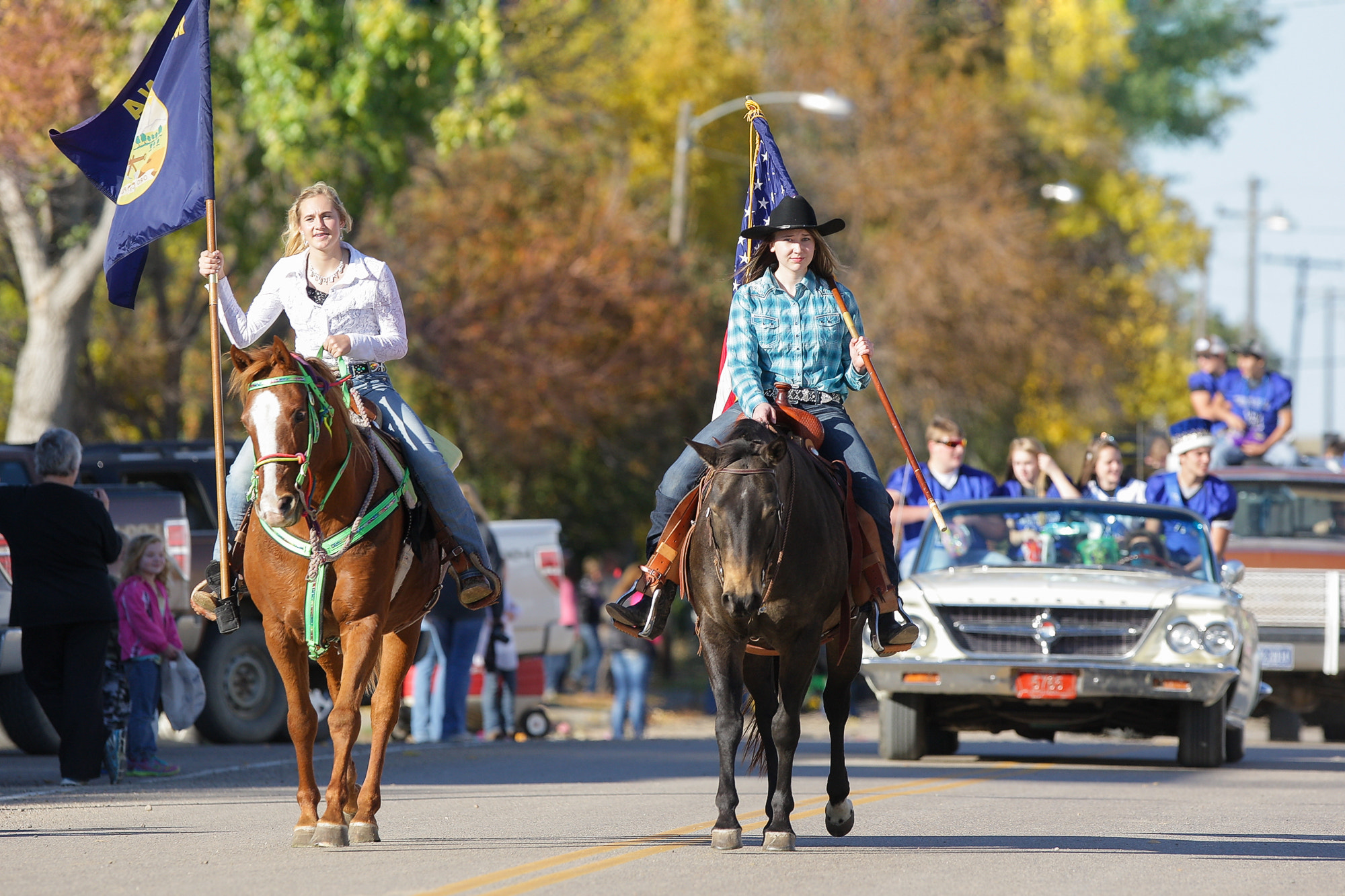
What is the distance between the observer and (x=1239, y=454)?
20359 millimetres

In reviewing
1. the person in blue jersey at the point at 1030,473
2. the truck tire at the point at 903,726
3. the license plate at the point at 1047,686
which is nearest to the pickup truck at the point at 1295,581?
the person in blue jersey at the point at 1030,473

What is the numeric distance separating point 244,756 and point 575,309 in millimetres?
19116

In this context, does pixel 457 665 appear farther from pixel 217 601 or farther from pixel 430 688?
pixel 217 601

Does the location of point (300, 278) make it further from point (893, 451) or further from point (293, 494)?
point (893, 451)

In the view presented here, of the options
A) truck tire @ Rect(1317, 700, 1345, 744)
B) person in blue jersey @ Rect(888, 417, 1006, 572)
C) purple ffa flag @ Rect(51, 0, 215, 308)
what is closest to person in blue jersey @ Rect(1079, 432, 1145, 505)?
person in blue jersey @ Rect(888, 417, 1006, 572)

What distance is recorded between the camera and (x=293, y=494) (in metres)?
8.18

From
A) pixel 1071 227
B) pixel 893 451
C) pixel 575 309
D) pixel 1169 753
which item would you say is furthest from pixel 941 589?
pixel 1071 227

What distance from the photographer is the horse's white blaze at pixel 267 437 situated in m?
8.13

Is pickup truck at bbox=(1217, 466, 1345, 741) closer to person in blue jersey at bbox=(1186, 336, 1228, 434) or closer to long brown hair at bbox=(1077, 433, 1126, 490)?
long brown hair at bbox=(1077, 433, 1126, 490)

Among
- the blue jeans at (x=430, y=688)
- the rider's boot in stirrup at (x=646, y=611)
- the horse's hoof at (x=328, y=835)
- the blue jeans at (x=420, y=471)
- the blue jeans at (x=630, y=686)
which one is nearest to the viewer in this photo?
the horse's hoof at (x=328, y=835)

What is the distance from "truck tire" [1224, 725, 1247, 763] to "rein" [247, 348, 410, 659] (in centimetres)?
793

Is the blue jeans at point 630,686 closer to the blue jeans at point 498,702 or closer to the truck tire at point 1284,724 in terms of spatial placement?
the blue jeans at point 498,702

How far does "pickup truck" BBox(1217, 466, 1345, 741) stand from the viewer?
16.9m

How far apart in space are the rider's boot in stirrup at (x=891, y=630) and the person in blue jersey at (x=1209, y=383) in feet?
41.2
